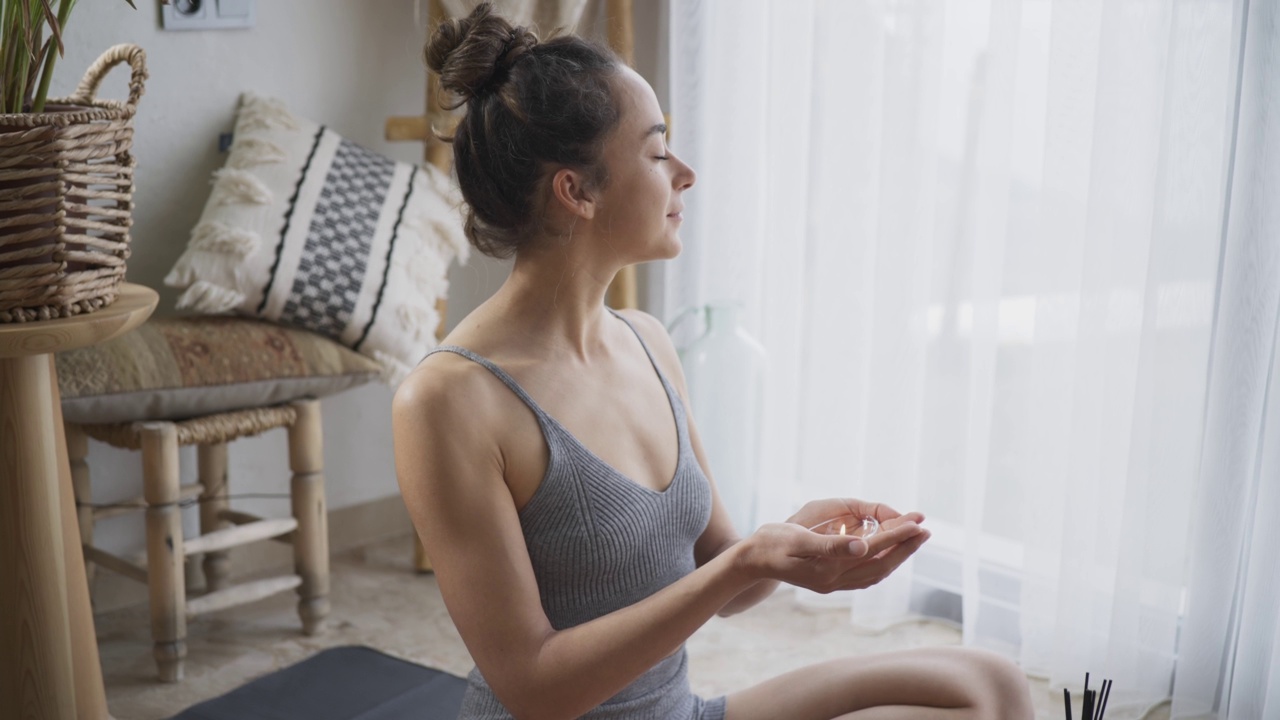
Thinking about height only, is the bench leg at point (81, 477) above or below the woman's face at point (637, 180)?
below

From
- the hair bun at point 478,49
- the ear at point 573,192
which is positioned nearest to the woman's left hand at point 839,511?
the ear at point 573,192

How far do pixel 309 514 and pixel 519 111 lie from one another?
137 centimetres

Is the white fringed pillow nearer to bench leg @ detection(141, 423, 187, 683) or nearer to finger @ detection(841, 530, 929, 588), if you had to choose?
bench leg @ detection(141, 423, 187, 683)

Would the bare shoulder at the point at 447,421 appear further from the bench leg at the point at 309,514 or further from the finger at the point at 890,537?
the bench leg at the point at 309,514

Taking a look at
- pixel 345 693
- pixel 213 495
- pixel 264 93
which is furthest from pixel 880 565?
pixel 264 93

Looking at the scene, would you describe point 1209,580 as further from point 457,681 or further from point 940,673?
point 457,681

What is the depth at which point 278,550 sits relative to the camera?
283 centimetres

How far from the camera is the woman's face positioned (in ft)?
4.42

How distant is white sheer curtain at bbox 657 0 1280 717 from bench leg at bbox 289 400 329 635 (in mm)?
815

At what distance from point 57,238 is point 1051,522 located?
5.44 feet

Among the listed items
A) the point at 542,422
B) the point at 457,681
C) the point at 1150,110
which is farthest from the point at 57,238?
the point at 1150,110

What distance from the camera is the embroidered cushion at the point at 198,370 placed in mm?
2092

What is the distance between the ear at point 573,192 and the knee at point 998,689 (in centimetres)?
68

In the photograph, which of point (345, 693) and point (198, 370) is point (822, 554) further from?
point (198, 370)
